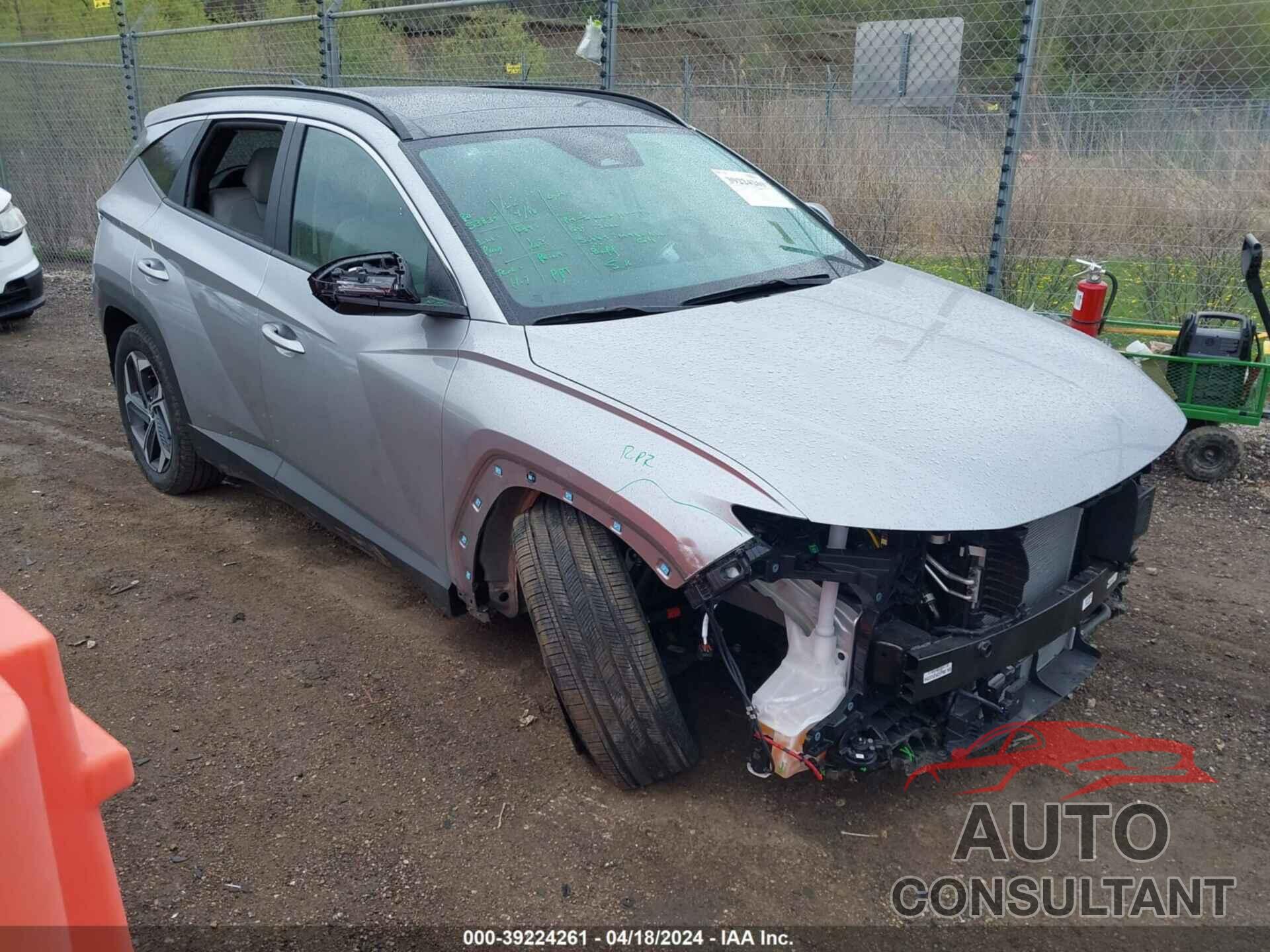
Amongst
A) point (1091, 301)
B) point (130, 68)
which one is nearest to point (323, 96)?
point (1091, 301)

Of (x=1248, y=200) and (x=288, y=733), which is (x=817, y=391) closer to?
(x=288, y=733)

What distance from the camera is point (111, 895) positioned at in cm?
142

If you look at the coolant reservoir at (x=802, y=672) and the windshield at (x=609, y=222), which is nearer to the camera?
the coolant reservoir at (x=802, y=672)

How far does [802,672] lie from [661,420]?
0.73m

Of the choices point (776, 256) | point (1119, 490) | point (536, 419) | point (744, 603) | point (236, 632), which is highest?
point (776, 256)

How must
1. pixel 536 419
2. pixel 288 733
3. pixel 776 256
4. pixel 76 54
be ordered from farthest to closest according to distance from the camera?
1. pixel 76 54
2. pixel 776 256
3. pixel 288 733
4. pixel 536 419

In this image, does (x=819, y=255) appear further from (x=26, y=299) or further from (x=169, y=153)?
(x=26, y=299)

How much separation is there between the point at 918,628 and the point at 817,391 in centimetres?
64

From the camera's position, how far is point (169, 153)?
4.63m

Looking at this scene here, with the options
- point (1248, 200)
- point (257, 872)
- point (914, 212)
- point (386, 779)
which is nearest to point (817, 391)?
point (386, 779)

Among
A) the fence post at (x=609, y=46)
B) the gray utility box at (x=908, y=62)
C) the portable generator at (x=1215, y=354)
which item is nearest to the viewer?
the portable generator at (x=1215, y=354)

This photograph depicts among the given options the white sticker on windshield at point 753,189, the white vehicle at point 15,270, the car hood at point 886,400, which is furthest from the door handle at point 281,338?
the white vehicle at point 15,270

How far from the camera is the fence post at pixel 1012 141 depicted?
5.59 m

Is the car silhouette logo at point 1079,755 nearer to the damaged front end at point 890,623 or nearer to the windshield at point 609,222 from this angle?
the damaged front end at point 890,623
